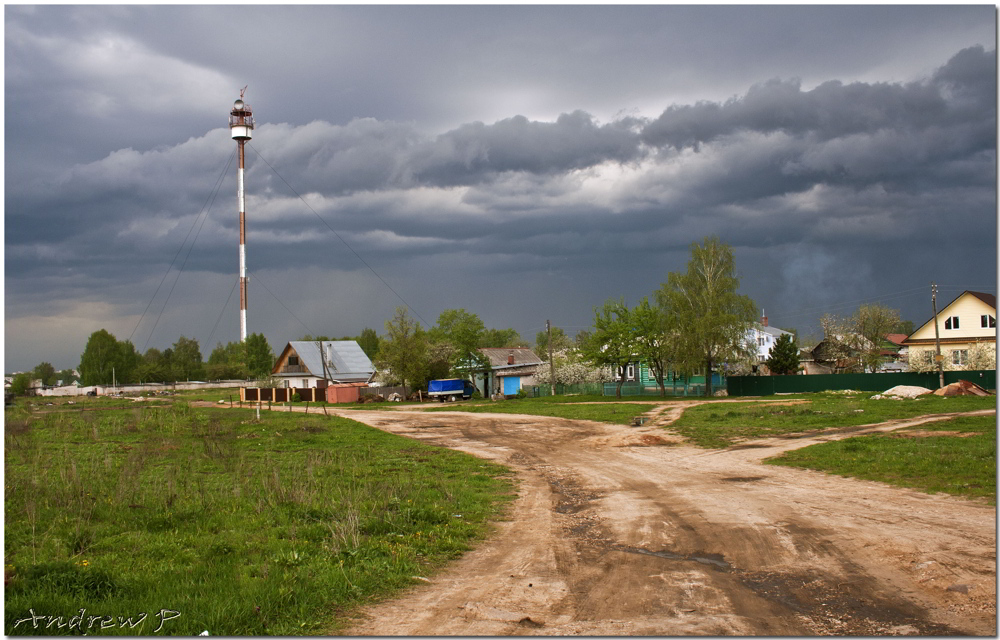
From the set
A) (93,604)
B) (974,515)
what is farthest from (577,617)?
(974,515)

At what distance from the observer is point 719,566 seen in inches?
322

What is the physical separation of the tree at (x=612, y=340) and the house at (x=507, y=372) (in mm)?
12971

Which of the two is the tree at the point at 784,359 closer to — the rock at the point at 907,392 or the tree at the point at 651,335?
the tree at the point at 651,335

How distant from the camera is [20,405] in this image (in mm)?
36125

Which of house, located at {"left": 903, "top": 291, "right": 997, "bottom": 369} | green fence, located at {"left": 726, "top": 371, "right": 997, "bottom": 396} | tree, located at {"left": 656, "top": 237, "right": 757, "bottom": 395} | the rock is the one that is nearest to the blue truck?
tree, located at {"left": 656, "top": 237, "right": 757, "bottom": 395}

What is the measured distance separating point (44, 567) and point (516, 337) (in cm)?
14116

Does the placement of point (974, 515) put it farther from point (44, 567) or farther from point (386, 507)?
point (44, 567)

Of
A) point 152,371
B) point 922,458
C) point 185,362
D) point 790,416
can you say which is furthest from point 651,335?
point 185,362

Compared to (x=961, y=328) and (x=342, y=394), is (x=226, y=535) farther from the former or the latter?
(x=961, y=328)

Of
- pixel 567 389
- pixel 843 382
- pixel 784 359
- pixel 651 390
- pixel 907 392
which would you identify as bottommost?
pixel 651 390

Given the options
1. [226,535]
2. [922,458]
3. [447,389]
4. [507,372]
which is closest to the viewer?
[226,535]

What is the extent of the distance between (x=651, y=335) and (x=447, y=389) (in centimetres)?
1762

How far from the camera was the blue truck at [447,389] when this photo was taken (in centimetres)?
5868

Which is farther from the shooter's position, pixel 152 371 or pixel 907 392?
pixel 152 371
